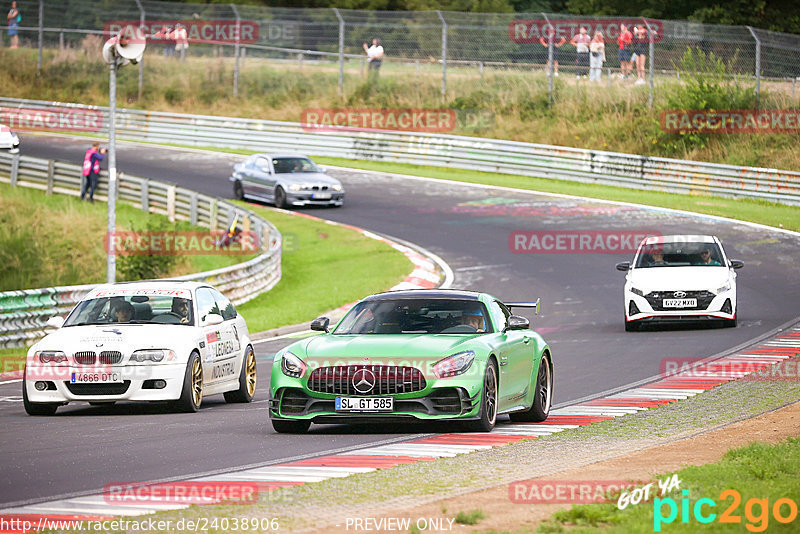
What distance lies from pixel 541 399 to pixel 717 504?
531cm

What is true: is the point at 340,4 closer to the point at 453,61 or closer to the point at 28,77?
the point at 28,77

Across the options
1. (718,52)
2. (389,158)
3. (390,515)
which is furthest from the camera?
(389,158)

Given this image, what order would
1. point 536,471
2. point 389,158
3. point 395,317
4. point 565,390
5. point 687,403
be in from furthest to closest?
point 389,158 < point 565,390 < point 687,403 < point 395,317 < point 536,471

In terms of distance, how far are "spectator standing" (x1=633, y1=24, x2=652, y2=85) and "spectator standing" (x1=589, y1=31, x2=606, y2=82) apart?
116 cm

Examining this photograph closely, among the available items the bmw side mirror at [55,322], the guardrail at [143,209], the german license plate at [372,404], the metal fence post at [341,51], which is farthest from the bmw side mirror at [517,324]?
the metal fence post at [341,51]

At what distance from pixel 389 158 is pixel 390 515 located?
126 feet

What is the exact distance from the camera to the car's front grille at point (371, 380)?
11.1 meters

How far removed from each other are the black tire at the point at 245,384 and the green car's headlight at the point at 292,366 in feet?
11.9

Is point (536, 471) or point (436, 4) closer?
point (536, 471)

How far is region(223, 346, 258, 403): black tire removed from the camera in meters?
15.1

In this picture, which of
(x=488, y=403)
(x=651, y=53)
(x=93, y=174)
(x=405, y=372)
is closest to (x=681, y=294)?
(x=488, y=403)

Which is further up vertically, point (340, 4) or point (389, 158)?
point (340, 4)

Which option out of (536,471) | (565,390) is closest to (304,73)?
(565,390)

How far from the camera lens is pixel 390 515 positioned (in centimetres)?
723
